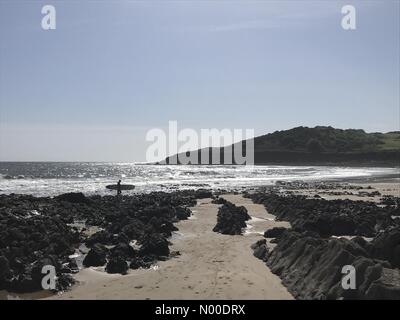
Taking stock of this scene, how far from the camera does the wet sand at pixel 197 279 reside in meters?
12.6

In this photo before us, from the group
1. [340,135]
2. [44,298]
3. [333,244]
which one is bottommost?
[44,298]

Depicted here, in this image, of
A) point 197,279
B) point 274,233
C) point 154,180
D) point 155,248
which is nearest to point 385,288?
point 197,279

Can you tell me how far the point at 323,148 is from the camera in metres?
157

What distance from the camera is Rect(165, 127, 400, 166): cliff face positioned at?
463ft

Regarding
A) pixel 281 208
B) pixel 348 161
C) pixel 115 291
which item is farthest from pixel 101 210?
pixel 348 161

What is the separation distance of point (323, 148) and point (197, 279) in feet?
489

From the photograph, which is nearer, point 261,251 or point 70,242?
point 261,251

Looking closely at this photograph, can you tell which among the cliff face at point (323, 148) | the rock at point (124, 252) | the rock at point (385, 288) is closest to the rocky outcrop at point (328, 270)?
the rock at point (385, 288)

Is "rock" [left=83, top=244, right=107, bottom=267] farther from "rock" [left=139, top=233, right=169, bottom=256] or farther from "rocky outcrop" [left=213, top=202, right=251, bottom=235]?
"rocky outcrop" [left=213, top=202, right=251, bottom=235]

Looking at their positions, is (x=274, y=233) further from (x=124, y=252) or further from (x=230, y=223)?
(x=124, y=252)

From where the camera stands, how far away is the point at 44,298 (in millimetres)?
12648

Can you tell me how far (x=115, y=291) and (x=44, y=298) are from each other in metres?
1.89
